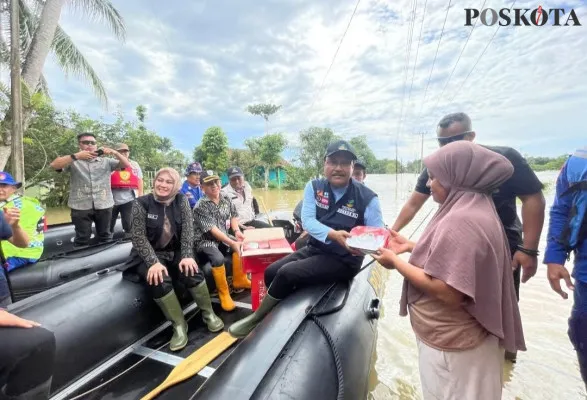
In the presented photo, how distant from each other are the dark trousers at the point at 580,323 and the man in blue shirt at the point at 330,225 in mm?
1066

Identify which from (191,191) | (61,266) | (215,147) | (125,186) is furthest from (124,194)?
(215,147)

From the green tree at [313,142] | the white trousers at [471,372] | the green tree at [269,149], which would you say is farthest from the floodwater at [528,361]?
the green tree at [313,142]

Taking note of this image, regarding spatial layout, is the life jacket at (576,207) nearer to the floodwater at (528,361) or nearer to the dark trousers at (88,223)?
the floodwater at (528,361)

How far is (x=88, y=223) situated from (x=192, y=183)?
1455 millimetres

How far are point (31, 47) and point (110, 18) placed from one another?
3.22m

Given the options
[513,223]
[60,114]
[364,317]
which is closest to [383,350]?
[364,317]

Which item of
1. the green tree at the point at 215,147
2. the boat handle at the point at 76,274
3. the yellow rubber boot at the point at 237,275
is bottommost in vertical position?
the yellow rubber boot at the point at 237,275

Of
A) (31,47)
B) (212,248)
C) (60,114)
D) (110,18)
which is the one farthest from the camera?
(60,114)

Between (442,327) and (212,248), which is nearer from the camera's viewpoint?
(442,327)

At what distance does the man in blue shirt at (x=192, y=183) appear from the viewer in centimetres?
426

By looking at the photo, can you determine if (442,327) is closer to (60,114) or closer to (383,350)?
(383,350)

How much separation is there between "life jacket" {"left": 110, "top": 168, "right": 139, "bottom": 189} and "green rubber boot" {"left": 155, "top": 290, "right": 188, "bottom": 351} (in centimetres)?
267

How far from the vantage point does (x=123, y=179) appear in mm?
4312

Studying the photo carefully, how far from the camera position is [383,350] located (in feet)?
10.0
